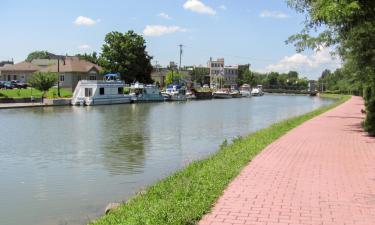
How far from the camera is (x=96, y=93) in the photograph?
220 ft

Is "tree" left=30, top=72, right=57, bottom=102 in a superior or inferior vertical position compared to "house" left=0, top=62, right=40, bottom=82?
inferior

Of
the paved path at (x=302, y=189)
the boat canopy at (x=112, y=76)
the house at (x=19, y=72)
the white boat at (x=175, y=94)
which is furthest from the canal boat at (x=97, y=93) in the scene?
the paved path at (x=302, y=189)

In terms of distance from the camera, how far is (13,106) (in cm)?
5369

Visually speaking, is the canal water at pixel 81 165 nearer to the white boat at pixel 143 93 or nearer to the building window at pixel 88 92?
the building window at pixel 88 92

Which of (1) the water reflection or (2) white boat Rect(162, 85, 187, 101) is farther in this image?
(2) white boat Rect(162, 85, 187, 101)

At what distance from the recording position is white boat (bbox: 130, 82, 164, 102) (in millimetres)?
78938

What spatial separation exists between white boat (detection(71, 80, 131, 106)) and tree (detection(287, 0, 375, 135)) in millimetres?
40913

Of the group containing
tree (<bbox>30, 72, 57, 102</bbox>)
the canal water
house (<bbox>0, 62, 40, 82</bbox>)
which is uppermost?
house (<bbox>0, 62, 40, 82</bbox>)

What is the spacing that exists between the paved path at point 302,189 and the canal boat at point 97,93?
51.5 meters

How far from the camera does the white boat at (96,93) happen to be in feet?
213

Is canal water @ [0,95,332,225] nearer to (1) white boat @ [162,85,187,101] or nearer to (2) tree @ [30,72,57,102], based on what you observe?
(2) tree @ [30,72,57,102]

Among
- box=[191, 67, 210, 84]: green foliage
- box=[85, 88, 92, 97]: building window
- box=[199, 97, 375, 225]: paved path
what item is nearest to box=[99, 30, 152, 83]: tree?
box=[85, 88, 92, 97]: building window

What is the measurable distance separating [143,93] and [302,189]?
72.1 m

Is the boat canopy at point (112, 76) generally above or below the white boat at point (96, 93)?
above
